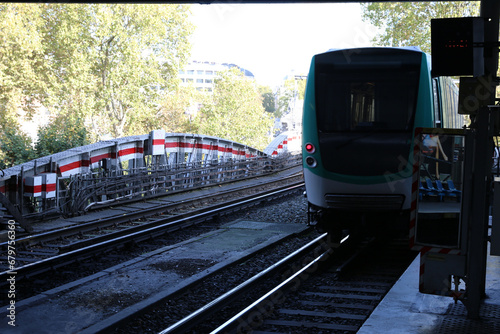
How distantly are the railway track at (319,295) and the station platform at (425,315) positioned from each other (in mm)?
345

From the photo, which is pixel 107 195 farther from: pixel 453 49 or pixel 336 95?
pixel 453 49

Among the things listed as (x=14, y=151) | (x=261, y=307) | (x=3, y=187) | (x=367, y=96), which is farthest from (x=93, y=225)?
(x=14, y=151)

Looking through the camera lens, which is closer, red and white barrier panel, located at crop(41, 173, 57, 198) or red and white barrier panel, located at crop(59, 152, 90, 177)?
red and white barrier panel, located at crop(41, 173, 57, 198)

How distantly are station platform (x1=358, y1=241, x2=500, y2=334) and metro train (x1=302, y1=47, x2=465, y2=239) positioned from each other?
5.41 feet

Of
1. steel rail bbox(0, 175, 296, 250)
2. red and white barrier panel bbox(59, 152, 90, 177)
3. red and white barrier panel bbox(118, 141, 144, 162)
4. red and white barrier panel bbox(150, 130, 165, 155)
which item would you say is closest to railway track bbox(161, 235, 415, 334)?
steel rail bbox(0, 175, 296, 250)

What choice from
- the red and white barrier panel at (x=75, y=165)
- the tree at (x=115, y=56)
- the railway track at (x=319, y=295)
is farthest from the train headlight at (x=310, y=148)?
the tree at (x=115, y=56)

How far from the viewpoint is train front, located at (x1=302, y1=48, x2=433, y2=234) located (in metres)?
7.72

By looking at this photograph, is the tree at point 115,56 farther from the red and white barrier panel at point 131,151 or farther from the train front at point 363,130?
the train front at point 363,130

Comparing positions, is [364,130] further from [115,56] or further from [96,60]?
[96,60]

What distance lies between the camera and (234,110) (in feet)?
149

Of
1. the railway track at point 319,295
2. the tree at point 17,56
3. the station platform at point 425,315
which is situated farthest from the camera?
the tree at point 17,56

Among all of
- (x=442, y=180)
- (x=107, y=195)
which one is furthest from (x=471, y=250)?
(x=107, y=195)

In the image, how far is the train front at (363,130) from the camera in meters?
7.72

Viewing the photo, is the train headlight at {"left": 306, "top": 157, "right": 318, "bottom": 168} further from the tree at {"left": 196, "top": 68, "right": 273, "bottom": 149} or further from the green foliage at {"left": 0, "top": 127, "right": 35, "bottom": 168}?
the tree at {"left": 196, "top": 68, "right": 273, "bottom": 149}
